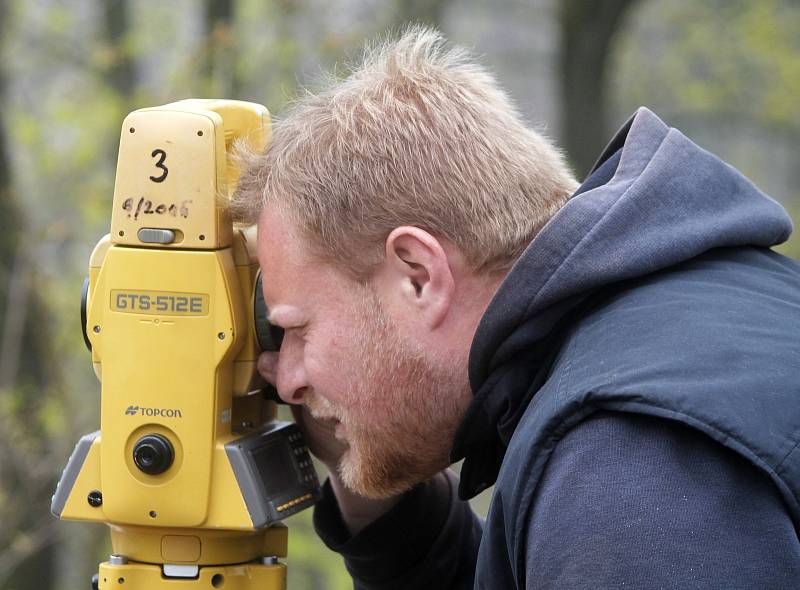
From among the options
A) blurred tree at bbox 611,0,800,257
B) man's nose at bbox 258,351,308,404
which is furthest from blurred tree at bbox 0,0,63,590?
blurred tree at bbox 611,0,800,257

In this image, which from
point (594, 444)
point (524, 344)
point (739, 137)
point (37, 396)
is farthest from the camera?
point (739, 137)

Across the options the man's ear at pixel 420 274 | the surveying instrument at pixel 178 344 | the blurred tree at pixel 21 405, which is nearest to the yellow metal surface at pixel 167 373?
the surveying instrument at pixel 178 344

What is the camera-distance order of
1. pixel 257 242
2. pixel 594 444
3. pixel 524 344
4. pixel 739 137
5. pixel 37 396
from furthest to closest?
pixel 739 137 < pixel 37 396 < pixel 257 242 < pixel 524 344 < pixel 594 444

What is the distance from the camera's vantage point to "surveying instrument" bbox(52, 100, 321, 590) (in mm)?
2328

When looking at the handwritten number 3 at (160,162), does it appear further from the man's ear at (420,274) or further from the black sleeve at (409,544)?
the black sleeve at (409,544)

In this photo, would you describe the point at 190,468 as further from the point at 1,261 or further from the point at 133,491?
the point at 1,261

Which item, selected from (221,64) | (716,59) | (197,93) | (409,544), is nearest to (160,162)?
(409,544)

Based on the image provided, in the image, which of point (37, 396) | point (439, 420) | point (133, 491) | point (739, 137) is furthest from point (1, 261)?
point (739, 137)

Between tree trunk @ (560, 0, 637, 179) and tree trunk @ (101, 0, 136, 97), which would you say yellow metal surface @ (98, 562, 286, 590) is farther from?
tree trunk @ (101, 0, 136, 97)

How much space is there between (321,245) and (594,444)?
0.82 m

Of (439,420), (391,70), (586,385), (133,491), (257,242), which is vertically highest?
(391,70)

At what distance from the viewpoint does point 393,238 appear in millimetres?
2086

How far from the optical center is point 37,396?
5.86 metres

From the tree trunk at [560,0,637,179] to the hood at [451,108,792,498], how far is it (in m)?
4.38
